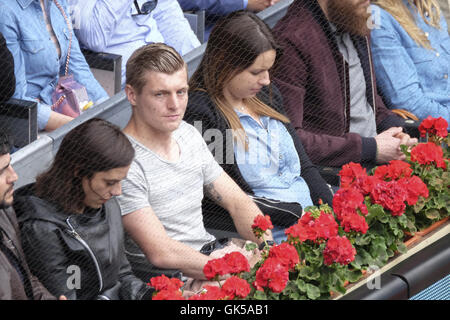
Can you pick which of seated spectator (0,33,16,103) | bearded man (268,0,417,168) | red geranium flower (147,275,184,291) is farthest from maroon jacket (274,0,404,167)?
red geranium flower (147,275,184,291)

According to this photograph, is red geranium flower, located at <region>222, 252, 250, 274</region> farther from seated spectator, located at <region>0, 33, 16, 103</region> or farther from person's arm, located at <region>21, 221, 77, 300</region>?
seated spectator, located at <region>0, 33, 16, 103</region>

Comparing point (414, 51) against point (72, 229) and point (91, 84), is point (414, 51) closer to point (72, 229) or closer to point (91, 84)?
point (91, 84)

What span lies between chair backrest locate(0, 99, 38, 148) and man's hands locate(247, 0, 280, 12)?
56.8 inches

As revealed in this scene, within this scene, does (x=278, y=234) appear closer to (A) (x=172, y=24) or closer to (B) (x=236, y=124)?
(B) (x=236, y=124)

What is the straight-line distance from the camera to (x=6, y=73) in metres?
2.45

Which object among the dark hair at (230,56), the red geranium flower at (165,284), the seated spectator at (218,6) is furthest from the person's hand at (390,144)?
the red geranium flower at (165,284)

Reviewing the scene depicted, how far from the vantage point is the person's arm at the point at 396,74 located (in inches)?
136

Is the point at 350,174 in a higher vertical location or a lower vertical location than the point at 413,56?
higher

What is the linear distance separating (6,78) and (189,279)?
0.78m

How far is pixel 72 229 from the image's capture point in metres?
2.10

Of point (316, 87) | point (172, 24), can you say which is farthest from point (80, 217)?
point (172, 24)

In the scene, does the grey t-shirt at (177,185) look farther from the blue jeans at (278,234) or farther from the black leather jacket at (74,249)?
the blue jeans at (278,234)

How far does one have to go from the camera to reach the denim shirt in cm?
273

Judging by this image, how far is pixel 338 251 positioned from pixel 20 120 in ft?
3.26
